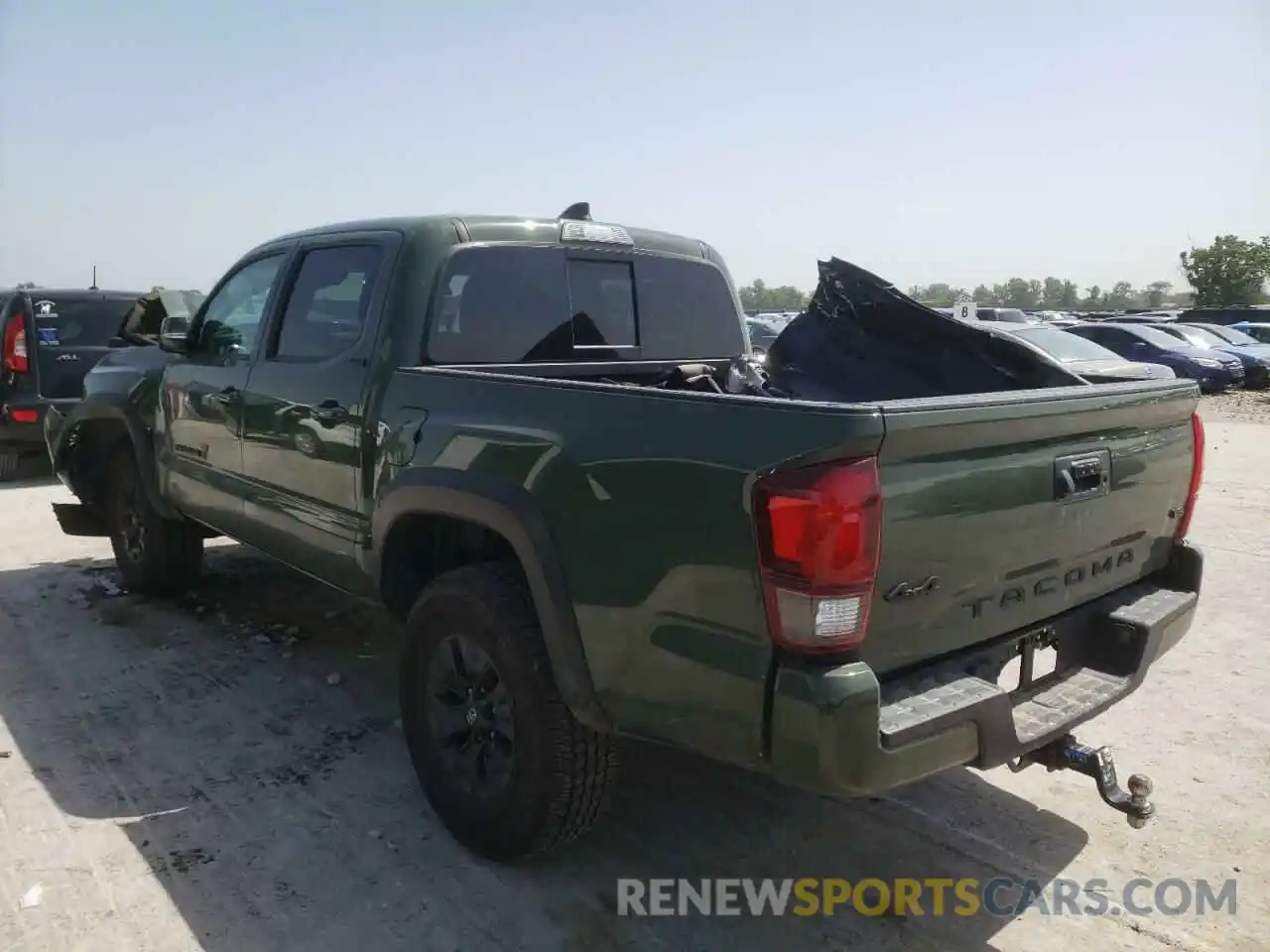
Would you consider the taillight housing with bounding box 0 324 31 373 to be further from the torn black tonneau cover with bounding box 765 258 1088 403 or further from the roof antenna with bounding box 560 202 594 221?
the torn black tonneau cover with bounding box 765 258 1088 403

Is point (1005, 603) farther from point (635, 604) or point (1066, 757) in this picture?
point (635, 604)

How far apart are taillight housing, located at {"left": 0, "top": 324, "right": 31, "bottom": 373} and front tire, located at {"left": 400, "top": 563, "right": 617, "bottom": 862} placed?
7.36 metres

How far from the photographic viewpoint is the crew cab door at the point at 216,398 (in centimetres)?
442

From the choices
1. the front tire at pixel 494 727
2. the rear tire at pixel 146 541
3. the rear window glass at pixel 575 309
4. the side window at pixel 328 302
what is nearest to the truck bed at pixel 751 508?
the front tire at pixel 494 727

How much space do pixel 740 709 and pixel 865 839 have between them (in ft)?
4.28

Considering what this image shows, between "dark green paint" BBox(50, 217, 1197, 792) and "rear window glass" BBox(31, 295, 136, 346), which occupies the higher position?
"rear window glass" BBox(31, 295, 136, 346)

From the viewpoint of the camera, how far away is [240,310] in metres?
4.64

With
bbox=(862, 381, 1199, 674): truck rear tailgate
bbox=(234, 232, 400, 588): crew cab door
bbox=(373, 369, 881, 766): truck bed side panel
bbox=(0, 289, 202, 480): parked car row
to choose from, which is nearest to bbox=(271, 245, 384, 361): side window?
bbox=(234, 232, 400, 588): crew cab door

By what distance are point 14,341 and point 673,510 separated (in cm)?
856

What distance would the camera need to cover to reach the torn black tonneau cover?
3.44 meters

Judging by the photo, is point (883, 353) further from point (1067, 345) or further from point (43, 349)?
point (1067, 345)

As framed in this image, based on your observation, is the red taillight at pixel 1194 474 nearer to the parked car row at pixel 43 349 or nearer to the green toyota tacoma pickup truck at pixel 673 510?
the green toyota tacoma pickup truck at pixel 673 510

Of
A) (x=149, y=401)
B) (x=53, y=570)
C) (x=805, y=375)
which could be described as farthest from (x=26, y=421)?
(x=805, y=375)

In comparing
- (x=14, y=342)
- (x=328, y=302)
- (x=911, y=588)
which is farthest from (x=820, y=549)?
(x=14, y=342)
